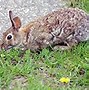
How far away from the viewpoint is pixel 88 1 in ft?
23.2

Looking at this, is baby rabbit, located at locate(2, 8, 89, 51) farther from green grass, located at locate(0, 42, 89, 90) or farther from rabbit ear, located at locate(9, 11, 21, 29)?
green grass, located at locate(0, 42, 89, 90)

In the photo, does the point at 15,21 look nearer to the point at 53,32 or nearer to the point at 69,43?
the point at 53,32

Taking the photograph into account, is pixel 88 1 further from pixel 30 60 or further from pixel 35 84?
pixel 35 84

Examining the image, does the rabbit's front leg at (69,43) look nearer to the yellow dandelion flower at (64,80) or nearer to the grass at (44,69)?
the grass at (44,69)

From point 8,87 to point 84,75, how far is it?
93 centimetres

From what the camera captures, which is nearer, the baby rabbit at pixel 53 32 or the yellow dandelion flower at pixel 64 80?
the yellow dandelion flower at pixel 64 80

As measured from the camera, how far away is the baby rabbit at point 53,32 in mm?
5797

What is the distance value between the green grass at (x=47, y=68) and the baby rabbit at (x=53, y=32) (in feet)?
0.45

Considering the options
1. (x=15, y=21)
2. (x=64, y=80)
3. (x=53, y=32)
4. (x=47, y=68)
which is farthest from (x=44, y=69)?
(x=15, y=21)

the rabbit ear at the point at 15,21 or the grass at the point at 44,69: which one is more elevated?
the rabbit ear at the point at 15,21

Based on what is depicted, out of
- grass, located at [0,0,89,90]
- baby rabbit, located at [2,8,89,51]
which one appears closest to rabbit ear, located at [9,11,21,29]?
baby rabbit, located at [2,8,89,51]

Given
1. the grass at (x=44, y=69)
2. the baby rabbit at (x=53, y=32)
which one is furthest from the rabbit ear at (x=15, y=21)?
the grass at (x=44, y=69)

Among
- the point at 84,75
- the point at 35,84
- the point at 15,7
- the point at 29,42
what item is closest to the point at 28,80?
the point at 35,84

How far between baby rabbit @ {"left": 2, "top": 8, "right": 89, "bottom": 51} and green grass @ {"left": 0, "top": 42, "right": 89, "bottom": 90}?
5.5 inches
